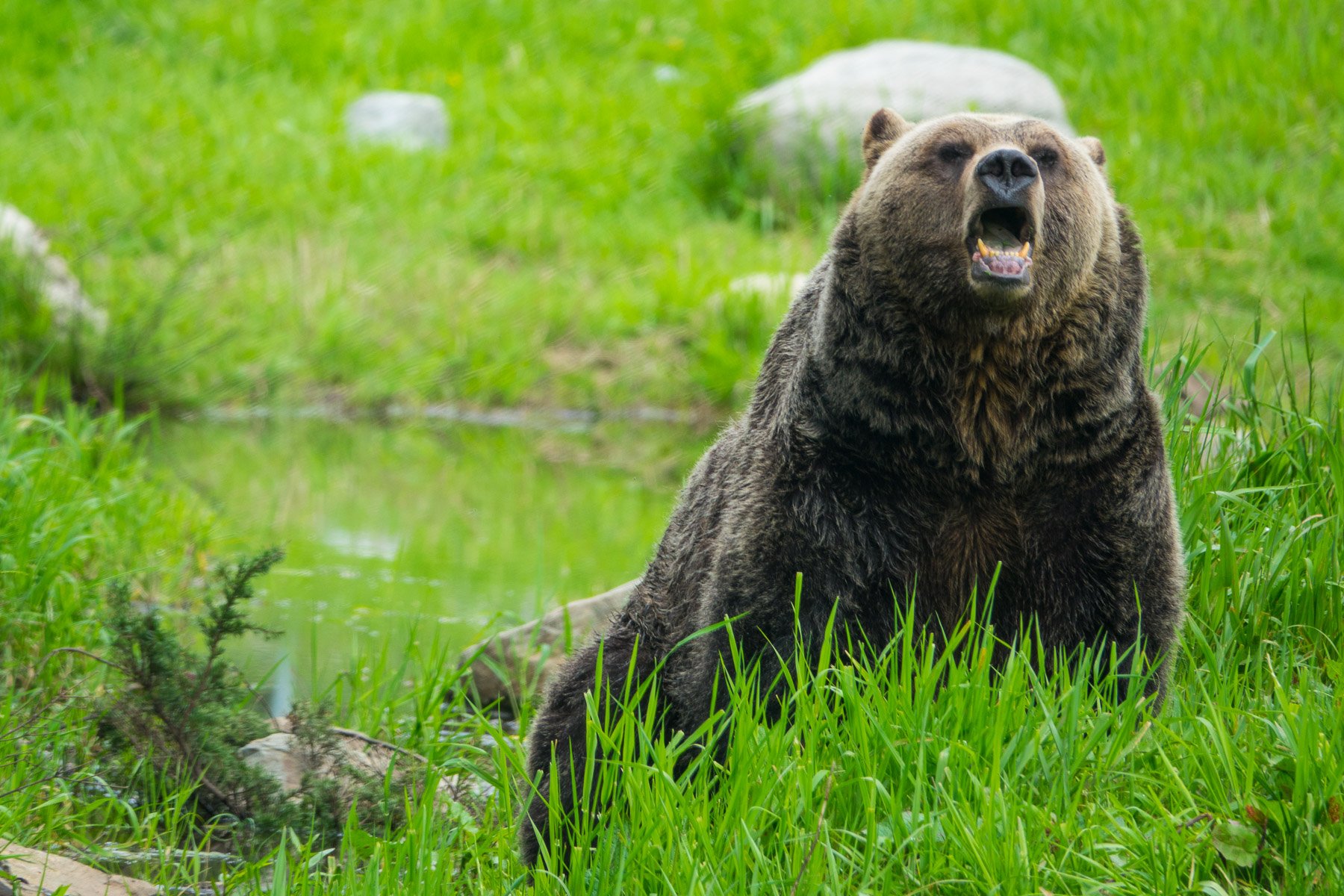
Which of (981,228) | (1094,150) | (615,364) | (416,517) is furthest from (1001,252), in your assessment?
(615,364)

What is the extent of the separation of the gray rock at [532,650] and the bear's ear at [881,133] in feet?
6.26

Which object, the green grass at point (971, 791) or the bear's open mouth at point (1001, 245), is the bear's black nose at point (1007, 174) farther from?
the green grass at point (971, 791)

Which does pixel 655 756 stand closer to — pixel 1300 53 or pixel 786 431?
pixel 786 431

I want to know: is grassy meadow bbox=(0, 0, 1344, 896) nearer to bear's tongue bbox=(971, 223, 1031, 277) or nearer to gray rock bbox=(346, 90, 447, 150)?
gray rock bbox=(346, 90, 447, 150)

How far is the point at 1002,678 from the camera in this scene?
333 cm

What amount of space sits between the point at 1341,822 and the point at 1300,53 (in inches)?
499

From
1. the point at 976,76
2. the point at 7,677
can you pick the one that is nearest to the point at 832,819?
the point at 7,677

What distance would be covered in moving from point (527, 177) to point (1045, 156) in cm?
1067

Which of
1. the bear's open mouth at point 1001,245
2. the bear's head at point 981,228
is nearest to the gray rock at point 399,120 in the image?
the bear's head at point 981,228

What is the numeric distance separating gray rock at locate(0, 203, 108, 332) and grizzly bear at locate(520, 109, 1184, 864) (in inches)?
273

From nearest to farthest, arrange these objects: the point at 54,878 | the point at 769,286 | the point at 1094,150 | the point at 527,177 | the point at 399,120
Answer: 1. the point at 54,878
2. the point at 1094,150
3. the point at 769,286
4. the point at 527,177
5. the point at 399,120

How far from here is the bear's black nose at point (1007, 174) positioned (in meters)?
3.35

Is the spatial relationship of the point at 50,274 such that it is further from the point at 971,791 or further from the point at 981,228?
the point at 971,791

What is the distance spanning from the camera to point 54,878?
3.46 meters
